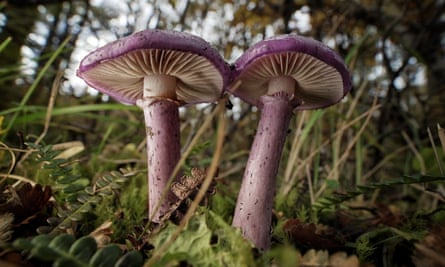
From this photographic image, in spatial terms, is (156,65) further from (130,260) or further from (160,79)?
(130,260)

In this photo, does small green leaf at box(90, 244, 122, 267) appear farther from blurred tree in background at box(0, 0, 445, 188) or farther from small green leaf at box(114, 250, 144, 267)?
blurred tree in background at box(0, 0, 445, 188)

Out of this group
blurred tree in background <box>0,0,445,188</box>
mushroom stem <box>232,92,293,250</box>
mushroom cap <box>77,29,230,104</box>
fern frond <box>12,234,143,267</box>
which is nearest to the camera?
fern frond <box>12,234,143,267</box>

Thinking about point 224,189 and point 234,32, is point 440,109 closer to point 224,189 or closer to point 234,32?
point 234,32

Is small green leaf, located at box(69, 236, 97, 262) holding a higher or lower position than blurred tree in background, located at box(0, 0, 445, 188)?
lower

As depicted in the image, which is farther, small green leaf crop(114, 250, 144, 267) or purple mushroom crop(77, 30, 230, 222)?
purple mushroom crop(77, 30, 230, 222)

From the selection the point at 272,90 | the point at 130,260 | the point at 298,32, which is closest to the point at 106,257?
the point at 130,260

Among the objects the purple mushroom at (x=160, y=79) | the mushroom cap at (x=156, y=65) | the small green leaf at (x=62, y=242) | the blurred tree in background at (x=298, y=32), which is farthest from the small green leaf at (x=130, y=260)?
the blurred tree in background at (x=298, y=32)

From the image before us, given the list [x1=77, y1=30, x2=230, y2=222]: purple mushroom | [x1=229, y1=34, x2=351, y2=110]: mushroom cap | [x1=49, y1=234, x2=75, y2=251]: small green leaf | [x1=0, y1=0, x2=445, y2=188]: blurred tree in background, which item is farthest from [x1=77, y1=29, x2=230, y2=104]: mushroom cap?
[x1=0, y1=0, x2=445, y2=188]: blurred tree in background
